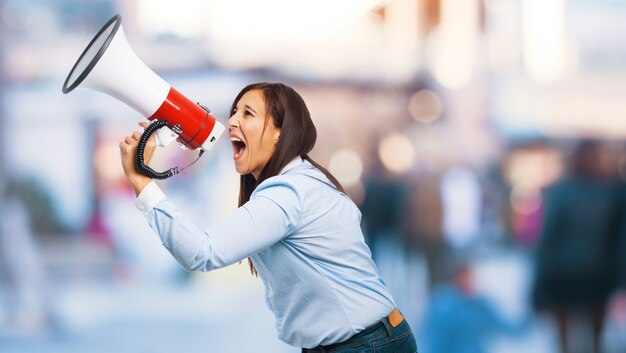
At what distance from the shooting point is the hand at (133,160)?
1581 millimetres

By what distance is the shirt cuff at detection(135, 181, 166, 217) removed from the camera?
5.09 ft

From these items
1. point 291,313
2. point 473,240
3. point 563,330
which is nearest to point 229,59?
point 473,240

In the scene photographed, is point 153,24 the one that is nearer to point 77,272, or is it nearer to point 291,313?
point 77,272

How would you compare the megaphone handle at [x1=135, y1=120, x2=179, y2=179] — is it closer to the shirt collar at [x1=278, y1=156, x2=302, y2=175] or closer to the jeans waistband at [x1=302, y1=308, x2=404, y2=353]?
the shirt collar at [x1=278, y1=156, x2=302, y2=175]

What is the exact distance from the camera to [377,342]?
1747 mm

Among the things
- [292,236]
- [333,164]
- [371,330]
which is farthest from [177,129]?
[333,164]

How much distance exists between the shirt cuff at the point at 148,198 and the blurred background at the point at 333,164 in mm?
2544

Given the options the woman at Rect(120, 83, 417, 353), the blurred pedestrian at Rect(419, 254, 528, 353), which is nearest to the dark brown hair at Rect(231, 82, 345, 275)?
→ the woman at Rect(120, 83, 417, 353)

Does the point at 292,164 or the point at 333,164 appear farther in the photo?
the point at 333,164

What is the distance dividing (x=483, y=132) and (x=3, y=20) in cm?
230

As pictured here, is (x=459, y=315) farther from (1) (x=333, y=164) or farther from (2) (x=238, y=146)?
(2) (x=238, y=146)

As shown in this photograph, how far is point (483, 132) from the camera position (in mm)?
4234

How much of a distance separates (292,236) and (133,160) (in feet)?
1.06

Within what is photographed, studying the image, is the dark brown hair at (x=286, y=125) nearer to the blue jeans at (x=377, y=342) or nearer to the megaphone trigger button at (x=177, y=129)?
the megaphone trigger button at (x=177, y=129)
